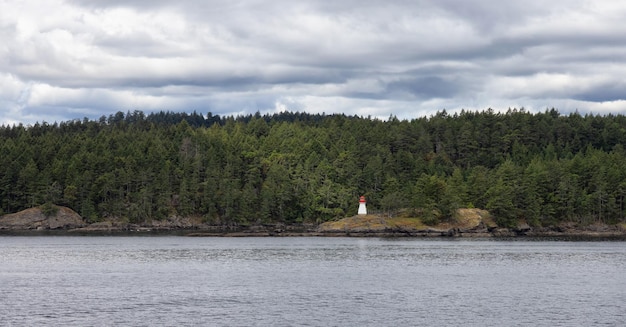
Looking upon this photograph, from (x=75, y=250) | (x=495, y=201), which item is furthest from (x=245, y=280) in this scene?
(x=495, y=201)

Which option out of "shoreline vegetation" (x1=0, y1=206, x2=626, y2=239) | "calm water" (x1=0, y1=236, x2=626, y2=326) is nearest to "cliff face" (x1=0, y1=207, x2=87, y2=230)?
"shoreline vegetation" (x1=0, y1=206, x2=626, y2=239)

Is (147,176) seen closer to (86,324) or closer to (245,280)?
(245,280)

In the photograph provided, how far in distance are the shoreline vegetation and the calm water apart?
138 feet

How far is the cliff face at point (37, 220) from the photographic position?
588ft

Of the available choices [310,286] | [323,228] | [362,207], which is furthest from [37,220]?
[310,286]

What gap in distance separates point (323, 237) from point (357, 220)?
318 inches

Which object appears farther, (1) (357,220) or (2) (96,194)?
(2) (96,194)

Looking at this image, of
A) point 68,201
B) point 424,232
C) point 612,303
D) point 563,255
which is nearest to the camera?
point 612,303

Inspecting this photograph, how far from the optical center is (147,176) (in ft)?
632

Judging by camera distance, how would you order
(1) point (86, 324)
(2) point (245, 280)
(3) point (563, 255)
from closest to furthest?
(1) point (86, 324) < (2) point (245, 280) < (3) point (563, 255)

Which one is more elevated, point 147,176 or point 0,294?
point 147,176

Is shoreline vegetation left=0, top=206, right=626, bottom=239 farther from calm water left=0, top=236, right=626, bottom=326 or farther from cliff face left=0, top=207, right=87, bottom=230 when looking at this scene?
calm water left=0, top=236, right=626, bottom=326

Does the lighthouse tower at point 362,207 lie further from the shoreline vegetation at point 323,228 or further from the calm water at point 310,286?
the calm water at point 310,286

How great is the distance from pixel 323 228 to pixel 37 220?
6476cm
